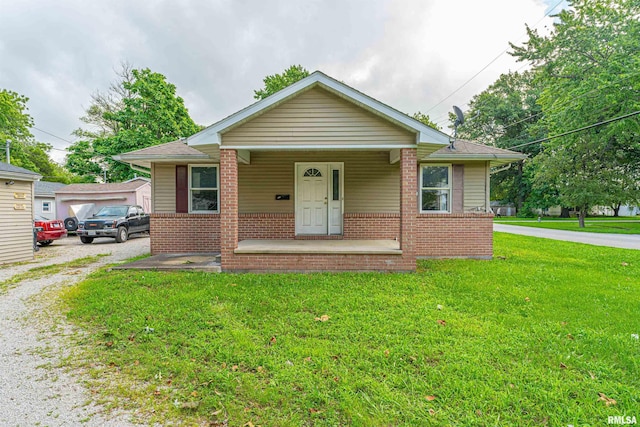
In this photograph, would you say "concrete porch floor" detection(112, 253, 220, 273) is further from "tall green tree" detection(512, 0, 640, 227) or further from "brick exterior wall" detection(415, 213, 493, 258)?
"tall green tree" detection(512, 0, 640, 227)

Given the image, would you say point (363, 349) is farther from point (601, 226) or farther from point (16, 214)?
point (601, 226)

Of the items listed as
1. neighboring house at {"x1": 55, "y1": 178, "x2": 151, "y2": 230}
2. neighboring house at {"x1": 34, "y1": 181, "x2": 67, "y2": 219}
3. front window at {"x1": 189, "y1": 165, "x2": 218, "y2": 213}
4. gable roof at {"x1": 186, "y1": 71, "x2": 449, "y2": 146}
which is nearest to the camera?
gable roof at {"x1": 186, "y1": 71, "x2": 449, "y2": 146}

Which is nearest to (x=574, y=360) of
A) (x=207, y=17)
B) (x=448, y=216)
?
(x=448, y=216)

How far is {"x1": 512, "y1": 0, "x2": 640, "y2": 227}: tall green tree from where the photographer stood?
1503 cm

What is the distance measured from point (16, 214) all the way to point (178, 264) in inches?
231

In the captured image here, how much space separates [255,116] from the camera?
6277 mm

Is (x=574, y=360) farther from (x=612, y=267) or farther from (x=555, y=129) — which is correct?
(x=555, y=129)

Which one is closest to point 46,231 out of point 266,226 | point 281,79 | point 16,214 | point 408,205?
point 16,214

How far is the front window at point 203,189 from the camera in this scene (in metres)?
8.80

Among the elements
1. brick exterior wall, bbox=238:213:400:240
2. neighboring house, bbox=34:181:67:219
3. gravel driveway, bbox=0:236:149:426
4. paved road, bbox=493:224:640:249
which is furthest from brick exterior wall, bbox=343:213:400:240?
neighboring house, bbox=34:181:67:219

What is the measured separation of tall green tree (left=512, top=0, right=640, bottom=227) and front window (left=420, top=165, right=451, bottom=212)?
12.1m

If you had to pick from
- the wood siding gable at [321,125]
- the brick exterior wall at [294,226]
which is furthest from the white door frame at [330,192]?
the wood siding gable at [321,125]

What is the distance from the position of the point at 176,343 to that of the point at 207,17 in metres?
14.9

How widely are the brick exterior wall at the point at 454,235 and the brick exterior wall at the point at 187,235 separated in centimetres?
589
